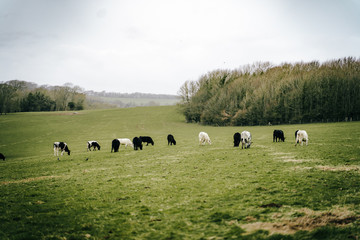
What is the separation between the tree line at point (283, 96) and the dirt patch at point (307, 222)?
59.5 meters

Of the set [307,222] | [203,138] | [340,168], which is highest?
[203,138]

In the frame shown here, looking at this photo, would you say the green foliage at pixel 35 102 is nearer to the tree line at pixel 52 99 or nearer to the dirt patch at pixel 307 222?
the tree line at pixel 52 99

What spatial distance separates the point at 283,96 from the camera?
204 feet

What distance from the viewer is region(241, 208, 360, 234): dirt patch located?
5547 mm

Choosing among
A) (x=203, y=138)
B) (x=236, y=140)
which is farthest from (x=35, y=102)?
(x=236, y=140)

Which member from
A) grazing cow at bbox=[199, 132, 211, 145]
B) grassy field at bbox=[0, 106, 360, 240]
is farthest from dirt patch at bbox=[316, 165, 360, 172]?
grazing cow at bbox=[199, 132, 211, 145]

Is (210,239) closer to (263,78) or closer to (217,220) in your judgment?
(217,220)

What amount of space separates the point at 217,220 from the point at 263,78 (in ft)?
234

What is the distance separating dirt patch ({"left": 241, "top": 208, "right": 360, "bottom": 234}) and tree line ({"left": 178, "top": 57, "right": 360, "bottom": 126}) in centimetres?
5946

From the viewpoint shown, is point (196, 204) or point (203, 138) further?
point (203, 138)

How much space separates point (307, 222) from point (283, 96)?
62.2 metres

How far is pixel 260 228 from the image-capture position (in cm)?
572

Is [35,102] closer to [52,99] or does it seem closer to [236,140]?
[52,99]

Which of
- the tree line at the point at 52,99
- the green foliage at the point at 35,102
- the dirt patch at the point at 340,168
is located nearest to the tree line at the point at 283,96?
the dirt patch at the point at 340,168
